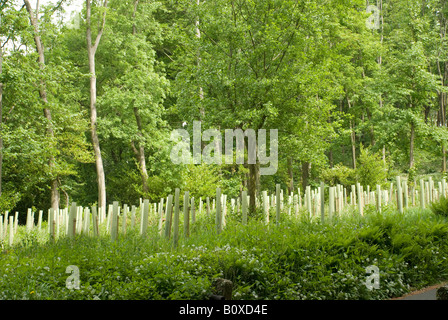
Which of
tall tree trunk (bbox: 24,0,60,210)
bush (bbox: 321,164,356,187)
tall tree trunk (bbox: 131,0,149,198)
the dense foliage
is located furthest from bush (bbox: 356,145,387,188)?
tall tree trunk (bbox: 24,0,60,210)

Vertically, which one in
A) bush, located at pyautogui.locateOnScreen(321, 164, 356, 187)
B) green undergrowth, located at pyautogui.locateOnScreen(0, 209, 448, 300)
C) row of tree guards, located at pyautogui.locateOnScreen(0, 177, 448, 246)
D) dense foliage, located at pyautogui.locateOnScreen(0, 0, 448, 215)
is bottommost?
green undergrowth, located at pyautogui.locateOnScreen(0, 209, 448, 300)

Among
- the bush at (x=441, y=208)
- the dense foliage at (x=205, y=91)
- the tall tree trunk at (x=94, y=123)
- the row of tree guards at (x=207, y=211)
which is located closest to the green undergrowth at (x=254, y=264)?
the row of tree guards at (x=207, y=211)

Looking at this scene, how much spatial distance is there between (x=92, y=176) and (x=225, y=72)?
60.5ft

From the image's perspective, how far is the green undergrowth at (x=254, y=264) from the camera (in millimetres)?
6039

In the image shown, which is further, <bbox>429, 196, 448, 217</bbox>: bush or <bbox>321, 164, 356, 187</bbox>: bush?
<bbox>321, 164, 356, 187</bbox>: bush

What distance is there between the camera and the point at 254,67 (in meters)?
13.4

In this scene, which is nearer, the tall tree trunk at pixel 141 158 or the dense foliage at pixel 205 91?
the dense foliage at pixel 205 91

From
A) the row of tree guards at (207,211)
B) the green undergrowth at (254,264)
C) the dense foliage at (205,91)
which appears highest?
the dense foliage at (205,91)

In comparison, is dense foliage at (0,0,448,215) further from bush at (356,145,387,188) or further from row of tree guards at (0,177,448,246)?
row of tree guards at (0,177,448,246)

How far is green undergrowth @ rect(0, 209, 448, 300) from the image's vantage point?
604 centimetres

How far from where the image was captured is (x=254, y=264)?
683 cm

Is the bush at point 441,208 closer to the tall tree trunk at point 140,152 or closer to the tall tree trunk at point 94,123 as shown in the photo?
the tall tree trunk at point 140,152

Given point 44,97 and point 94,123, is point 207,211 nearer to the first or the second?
point 44,97

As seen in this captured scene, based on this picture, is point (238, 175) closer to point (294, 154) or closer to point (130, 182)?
point (130, 182)
